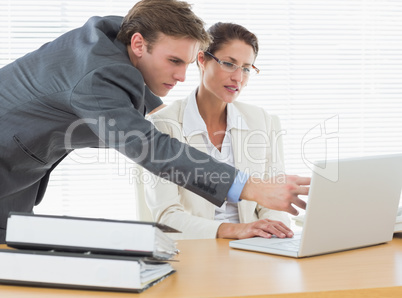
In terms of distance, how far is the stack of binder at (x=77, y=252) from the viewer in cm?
91

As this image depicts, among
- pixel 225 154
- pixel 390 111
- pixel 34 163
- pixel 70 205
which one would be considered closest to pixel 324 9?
pixel 390 111

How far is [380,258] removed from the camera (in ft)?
4.01

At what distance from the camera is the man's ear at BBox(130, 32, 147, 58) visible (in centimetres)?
153

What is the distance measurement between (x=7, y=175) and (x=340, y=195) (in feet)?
3.45

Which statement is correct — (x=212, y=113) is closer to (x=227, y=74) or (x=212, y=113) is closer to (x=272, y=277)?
(x=227, y=74)

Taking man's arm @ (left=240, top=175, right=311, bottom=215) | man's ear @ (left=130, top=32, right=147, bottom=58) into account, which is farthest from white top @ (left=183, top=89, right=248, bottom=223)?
man's arm @ (left=240, top=175, right=311, bottom=215)

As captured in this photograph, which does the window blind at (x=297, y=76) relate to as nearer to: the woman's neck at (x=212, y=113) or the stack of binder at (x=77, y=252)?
the woman's neck at (x=212, y=113)

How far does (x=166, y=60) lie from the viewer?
1563 mm

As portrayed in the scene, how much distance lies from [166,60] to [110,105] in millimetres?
323

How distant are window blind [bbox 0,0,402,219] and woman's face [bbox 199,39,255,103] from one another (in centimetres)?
106

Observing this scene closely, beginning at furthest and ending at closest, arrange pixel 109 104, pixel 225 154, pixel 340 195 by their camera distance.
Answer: pixel 225 154, pixel 109 104, pixel 340 195

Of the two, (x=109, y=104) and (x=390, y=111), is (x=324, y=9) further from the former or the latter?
(x=109, y=104)

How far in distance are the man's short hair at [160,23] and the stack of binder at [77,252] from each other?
2.48 feet

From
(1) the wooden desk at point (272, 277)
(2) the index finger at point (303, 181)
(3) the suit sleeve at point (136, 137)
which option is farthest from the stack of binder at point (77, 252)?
(2) the index finger at point (303, 181)
